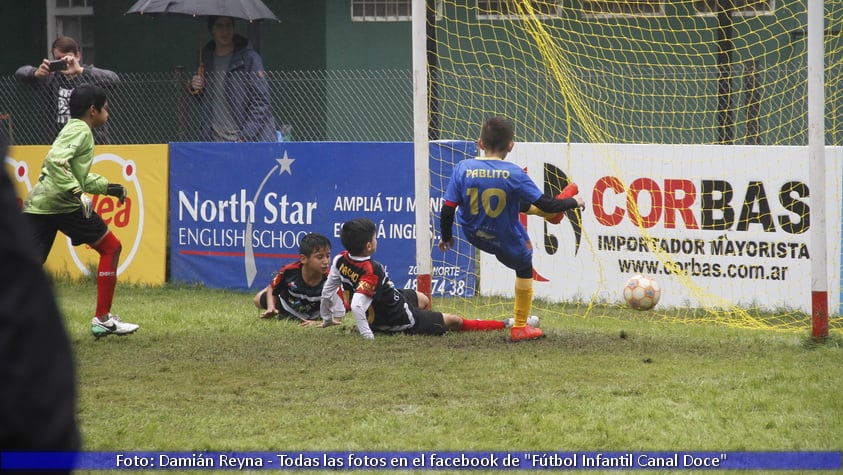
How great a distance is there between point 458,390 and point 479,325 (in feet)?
7.88

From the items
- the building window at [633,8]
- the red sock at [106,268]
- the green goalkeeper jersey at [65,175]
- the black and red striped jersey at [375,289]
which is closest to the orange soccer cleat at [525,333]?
the black and red striped jersey at [375,289]

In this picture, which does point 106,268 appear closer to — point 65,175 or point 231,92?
point 65,175

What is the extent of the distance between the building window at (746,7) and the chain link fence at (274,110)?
372cm

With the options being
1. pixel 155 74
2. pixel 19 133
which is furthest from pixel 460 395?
pixel 155 74

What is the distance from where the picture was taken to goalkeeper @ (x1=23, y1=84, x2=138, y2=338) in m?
7.64

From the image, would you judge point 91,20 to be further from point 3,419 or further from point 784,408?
point 3,419

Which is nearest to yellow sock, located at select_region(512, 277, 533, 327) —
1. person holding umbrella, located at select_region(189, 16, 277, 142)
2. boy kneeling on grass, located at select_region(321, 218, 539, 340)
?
boy kneeling on grass, located at select_region(321, 218, 539, 340)

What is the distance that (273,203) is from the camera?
11688 millimetres

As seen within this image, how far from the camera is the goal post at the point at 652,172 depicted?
Answer: 953cm

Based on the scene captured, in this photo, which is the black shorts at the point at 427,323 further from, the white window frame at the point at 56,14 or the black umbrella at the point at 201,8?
the white window frame at the point at 56,14

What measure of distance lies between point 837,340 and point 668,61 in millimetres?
6658

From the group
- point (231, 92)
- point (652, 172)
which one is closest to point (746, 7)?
point (652, 172)

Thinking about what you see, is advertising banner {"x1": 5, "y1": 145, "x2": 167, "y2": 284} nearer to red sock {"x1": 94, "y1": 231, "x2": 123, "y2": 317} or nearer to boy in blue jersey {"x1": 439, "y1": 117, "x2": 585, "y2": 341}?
red sock {"x1": 94, "y1": 231, "x2": 123, "y2": 317}

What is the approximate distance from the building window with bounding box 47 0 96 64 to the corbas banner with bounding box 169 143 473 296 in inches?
317
